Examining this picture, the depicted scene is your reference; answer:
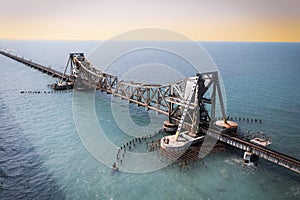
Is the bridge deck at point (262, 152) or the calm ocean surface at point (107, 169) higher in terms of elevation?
the bridge deck at point (262, 152)

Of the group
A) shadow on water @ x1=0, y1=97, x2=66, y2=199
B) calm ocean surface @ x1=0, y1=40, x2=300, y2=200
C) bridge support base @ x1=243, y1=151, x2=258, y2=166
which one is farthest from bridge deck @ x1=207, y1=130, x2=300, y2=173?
shadow on water @ x1=0, y1=97, x2=66, y2=199

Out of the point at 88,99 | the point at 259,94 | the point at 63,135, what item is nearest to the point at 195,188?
the point at 63,135

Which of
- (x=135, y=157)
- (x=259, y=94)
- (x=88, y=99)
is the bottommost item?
(x=135, y=157)

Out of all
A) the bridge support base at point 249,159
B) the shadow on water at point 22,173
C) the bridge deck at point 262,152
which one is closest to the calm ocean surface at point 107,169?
the shadow on water at point 22,173

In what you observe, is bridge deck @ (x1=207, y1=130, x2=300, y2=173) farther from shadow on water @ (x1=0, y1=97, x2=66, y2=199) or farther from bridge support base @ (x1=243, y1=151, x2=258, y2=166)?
shadow on water @ (x1=0, y1=97, x2=66, y2=199)

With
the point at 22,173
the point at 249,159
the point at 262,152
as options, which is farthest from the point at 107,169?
the point at 262,152

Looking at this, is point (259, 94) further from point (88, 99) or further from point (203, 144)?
point (88, 99)

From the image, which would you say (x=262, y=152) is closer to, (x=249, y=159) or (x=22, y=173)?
(x=249, y=159)

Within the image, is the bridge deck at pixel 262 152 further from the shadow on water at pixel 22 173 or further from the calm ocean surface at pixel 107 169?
→ the shadow on water at pixel 22 173
